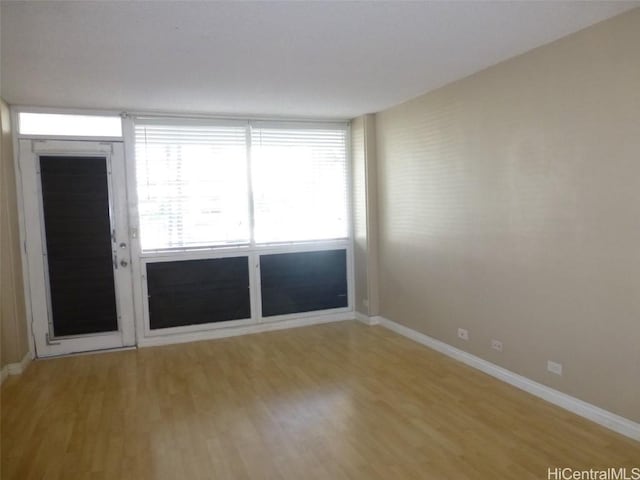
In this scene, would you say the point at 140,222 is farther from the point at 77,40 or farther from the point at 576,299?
the point at 576,299

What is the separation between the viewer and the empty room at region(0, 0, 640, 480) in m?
2.65

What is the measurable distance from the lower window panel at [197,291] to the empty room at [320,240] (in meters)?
0.03

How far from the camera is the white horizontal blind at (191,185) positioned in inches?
191

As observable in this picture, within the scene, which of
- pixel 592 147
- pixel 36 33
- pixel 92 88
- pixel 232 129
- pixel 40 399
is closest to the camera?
pixel 36 33

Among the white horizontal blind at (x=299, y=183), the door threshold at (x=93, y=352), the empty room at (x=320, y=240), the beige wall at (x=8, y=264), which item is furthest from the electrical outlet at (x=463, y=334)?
the beige wall at (x=8, y=264)

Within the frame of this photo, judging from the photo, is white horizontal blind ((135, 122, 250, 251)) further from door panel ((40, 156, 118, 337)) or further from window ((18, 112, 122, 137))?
door panel ((40, 156, 118, 337))

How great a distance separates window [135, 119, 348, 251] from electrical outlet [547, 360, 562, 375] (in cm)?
302

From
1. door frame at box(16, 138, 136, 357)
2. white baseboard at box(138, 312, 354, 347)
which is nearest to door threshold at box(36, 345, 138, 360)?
door frame at box(16, 138, 136, 357)

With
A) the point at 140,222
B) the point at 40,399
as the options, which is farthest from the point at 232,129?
the point at 40,399

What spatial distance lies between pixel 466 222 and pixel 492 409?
1613mm

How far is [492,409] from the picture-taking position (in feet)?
10.4

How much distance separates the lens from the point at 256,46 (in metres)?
2.94

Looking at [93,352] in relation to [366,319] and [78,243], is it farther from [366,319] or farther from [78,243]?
[366,319]

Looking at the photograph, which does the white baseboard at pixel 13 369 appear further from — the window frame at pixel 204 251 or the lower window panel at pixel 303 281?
the lower window panel at pixel 303 281
